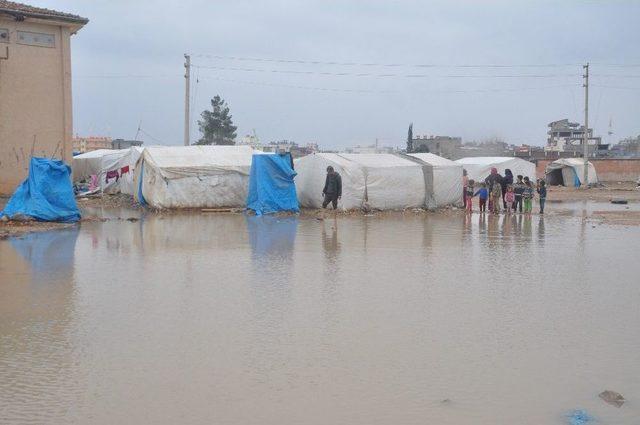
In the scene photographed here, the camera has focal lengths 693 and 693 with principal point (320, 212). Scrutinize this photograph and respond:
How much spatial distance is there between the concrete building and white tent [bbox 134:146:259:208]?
4163mm

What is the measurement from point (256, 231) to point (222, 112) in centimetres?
4798

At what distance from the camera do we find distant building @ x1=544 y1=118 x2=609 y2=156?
78762 millimetres

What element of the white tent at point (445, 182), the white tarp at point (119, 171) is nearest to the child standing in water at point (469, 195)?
the white tent at point (445, 182)

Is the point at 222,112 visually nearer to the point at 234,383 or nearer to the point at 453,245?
the point at 453,245

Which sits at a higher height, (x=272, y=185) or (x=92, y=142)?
(x=92, y=142)

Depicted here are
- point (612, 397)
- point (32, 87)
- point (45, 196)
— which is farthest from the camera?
point (32, 87)

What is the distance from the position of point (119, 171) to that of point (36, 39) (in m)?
5.92

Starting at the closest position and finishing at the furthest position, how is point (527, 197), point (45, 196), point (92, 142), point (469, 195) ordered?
point (45, 196) → point (527, 197) → point (469, 195) → point (92, 142)

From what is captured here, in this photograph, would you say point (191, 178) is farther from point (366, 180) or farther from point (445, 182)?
point (445, 182)

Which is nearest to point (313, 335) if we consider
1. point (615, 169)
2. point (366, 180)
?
point (366, 180)

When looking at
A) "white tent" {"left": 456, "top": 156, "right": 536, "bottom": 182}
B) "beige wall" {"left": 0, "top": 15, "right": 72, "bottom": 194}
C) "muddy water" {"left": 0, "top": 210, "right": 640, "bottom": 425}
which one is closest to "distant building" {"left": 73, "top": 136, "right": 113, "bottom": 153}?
"white tent" {"left": 456, "top": 156, "right": 536, "bottom": 182}

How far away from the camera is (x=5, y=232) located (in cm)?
1473

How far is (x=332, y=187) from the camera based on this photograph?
21578mm

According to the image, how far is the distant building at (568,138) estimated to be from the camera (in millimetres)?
78762
